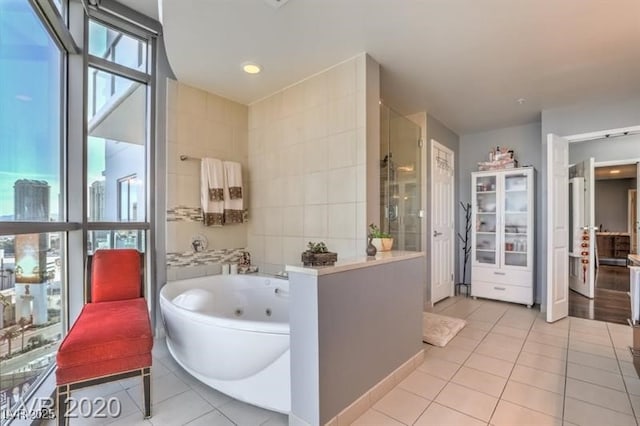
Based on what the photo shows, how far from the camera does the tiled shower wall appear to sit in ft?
9.94

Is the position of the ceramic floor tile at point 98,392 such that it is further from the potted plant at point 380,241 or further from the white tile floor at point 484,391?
the potted plant at point 380,241

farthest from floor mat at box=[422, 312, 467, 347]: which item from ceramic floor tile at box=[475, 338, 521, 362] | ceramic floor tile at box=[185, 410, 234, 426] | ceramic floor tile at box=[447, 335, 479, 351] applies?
ceramic floor tile at box=[185, 410, 234, 426]

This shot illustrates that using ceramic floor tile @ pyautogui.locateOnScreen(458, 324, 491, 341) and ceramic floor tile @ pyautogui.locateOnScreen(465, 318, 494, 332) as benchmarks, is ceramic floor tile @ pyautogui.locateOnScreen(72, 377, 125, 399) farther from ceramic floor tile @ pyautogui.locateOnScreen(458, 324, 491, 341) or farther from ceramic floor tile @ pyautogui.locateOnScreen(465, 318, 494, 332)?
ceramic floor tile @ pyautogui.locateOnScreen(465, 318, 494, 332)

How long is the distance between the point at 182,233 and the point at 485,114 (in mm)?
3974

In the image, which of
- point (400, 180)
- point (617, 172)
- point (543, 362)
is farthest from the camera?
point (617, 172)

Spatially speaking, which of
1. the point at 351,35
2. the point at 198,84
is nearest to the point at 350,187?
the point at 351,35

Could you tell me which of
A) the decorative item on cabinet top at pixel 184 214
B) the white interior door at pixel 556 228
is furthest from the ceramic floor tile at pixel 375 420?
the white interior door at pixel 556 228

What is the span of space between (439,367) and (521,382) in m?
0.54

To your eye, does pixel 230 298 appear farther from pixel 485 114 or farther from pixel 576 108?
pixel 576 108

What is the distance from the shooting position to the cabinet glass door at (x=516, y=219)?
418 centimetres

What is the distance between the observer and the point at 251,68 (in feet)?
9.11

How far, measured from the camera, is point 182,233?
310cm

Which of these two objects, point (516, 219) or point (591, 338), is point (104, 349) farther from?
point (516, 219)

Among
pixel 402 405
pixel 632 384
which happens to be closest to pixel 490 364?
pixel 632 384
